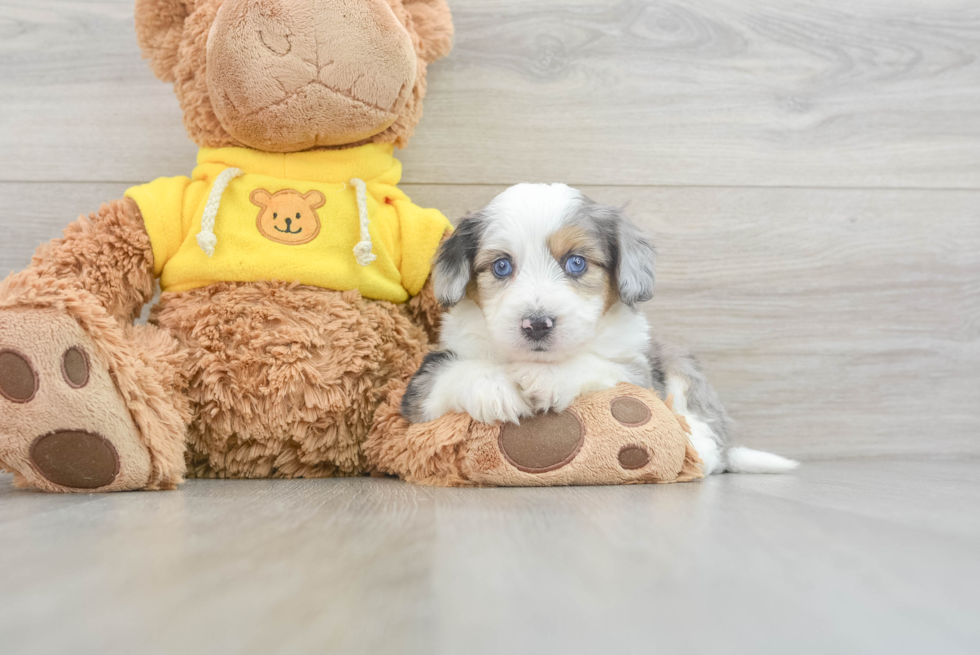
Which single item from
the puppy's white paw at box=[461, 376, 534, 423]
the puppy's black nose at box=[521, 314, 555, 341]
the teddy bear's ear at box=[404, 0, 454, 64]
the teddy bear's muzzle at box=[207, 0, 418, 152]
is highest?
the teddy bear's ear at box=[404, 0, 454, 64]

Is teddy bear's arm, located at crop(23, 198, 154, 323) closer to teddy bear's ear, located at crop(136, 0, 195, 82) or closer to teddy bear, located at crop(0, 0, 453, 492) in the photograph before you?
teddy bear, located at crop(0, 0, 453, 492)

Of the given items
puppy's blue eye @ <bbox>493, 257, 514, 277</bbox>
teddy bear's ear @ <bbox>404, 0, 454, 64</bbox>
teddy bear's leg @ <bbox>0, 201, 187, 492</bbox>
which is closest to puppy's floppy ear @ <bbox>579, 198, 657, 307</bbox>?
puppy's blue eye @ <bbox>493, 257, 514, 277</bbox>

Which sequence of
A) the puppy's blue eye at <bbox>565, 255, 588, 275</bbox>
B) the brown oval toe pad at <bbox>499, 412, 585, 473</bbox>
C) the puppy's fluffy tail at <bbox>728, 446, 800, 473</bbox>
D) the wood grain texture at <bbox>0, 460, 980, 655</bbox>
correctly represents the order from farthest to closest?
the puppy's fluffy tail at <bbox>728, 446, 800, 473</bbox> < the puppy's blue eye at <bbox>565, 255, 588, 275</bbox> < the brown oval toe pad at <bbox>499, 412, 585, 473</bbox> < the wood grain texture at <bbox>0, 460, 980, 655</bbox>

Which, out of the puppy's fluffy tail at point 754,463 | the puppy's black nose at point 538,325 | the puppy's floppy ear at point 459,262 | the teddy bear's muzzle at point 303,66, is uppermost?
the teddy bear's muzzle at point 303,66

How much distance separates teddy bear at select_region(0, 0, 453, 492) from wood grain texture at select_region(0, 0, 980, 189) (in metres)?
0.33

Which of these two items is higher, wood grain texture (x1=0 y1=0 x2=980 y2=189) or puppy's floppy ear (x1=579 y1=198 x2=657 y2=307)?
wood grain texture (x1=0 y1=0 x2=980 y2=189)

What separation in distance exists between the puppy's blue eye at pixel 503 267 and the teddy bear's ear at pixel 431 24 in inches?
23.3

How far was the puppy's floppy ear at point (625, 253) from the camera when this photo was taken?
1371mm

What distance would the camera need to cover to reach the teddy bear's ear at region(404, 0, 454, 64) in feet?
5.33

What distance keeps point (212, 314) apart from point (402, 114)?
1.99 feet

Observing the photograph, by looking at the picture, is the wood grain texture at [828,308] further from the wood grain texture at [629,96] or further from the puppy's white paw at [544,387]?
the puppy's white paw at [544,387]

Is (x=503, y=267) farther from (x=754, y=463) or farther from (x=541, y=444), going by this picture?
(x=754, y=463)

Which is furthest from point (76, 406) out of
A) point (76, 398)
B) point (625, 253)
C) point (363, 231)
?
point (625, 253)

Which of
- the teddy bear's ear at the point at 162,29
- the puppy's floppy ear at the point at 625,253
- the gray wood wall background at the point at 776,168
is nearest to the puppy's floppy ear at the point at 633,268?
the puppy's floppy ear at the point at 625,253
